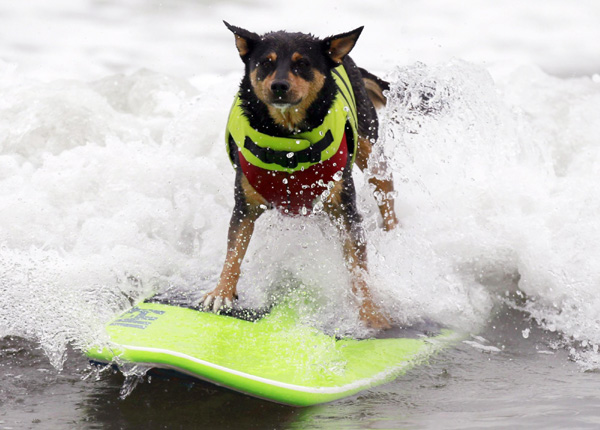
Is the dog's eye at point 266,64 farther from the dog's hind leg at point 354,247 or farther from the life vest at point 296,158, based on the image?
the dog's hind leg at point 354,247

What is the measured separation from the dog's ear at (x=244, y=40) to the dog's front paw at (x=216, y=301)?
4.08 feet

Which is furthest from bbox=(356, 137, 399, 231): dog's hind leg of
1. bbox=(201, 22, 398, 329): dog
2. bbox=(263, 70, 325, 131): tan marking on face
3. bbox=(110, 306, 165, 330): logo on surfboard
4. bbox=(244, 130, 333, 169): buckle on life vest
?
bbox=(110, 306, 165, 330): logo on surfboard

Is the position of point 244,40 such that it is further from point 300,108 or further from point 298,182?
point 298,182

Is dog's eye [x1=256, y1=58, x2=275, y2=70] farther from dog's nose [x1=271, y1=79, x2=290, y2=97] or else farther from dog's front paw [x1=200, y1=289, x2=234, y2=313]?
dog's front paw [x1=200, y1=289, x2=234, y2=313]

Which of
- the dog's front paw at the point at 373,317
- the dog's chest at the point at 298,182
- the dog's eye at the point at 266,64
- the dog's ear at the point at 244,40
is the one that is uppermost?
the dog's ear at the point at 244,40

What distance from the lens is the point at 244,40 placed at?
353 centimetres

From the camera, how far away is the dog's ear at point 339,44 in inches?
138

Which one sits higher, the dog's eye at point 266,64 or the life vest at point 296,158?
the dog's eye at point 266,64

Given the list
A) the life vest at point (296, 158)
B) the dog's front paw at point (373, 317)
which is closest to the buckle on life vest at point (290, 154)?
the life vest at point (296, 158)

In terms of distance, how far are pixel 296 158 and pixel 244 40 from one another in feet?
2.15

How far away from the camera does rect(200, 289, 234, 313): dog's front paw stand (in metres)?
3.61

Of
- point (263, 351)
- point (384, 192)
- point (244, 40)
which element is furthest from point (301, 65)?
point (384, 192)

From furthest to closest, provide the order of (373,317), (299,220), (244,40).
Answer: (299,220)
(373,317)
(244,40)

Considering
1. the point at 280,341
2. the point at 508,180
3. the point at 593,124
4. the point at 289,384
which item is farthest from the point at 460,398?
the point at 593,124
